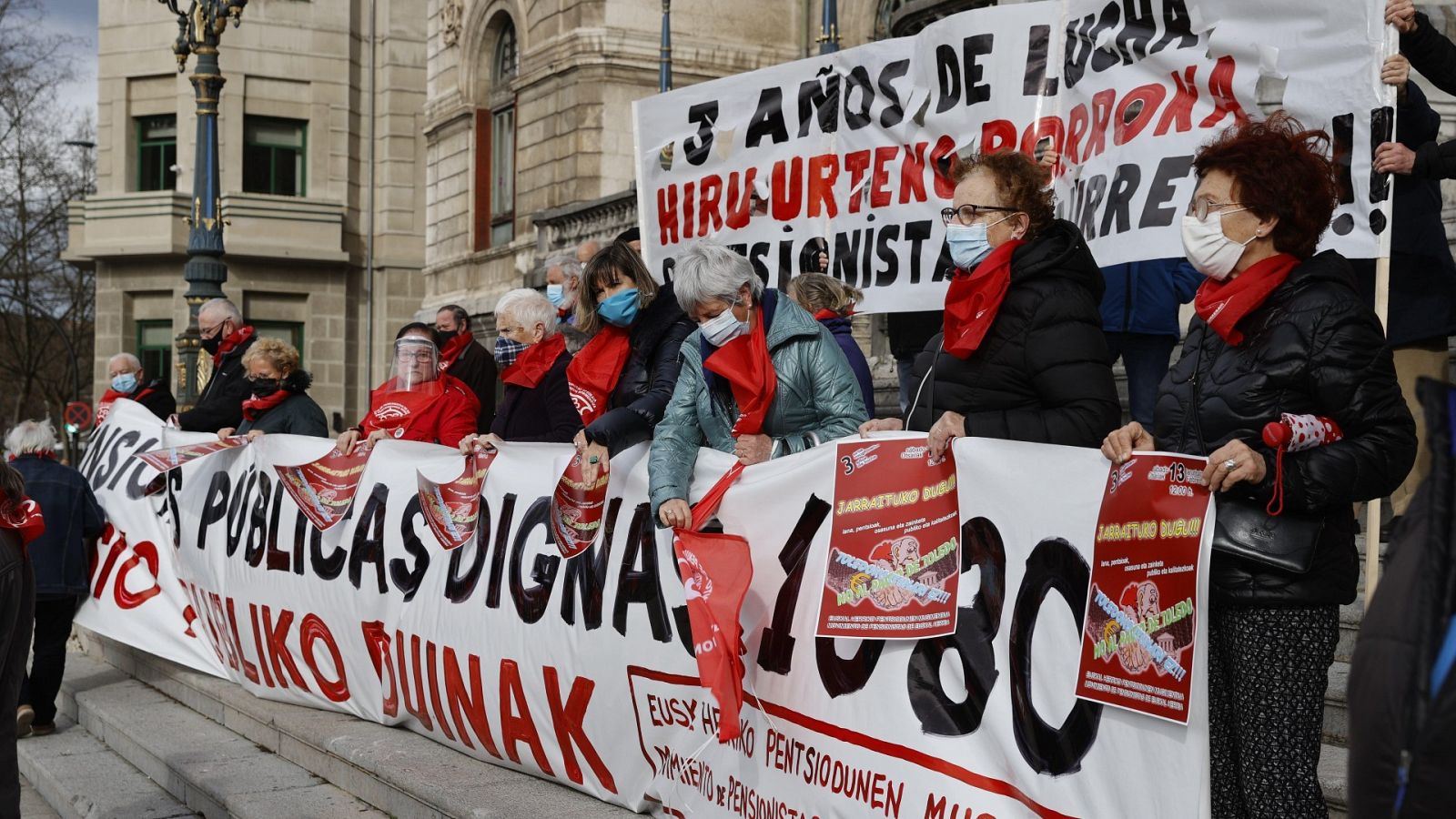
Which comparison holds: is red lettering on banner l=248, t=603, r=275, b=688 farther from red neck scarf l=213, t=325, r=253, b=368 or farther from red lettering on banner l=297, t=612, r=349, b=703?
red neck scarf l=213, t=325, r=253, b=368

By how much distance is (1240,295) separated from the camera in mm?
3266

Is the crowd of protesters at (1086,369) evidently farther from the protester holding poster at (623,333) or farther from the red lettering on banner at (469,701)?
the red lettering on banner at (469,701)

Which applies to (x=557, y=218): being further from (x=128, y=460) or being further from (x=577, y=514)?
(x=577, y=514)

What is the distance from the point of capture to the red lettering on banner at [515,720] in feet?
17.7

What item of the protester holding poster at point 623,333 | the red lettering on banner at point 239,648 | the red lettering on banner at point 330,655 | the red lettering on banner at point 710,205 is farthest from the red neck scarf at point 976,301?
the red lettering on banner at point 239,648

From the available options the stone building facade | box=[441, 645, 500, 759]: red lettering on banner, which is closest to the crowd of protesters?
box=[441, 645, 500, 759]: red lettering on banner

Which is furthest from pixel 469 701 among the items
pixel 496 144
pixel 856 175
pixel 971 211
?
pixel 496 144

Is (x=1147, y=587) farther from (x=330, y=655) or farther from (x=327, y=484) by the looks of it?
(x=327, y=484)

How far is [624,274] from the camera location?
18.2 ft

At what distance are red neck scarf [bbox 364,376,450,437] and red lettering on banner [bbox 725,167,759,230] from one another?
65.9 inches

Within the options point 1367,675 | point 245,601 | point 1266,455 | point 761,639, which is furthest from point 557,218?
point 1367,675

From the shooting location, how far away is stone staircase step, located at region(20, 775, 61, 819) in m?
7.13

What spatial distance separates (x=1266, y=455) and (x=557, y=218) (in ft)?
61.0

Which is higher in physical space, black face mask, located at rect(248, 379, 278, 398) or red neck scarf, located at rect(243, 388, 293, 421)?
black face mask, located at rect(248, 379, 278, 398)
